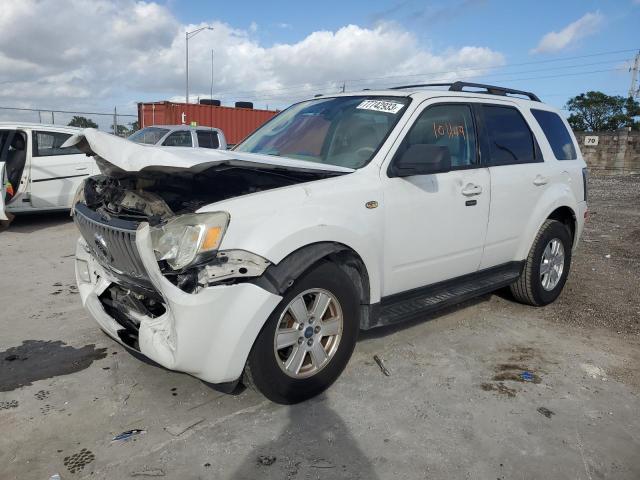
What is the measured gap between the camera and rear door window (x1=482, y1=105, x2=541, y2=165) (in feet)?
14.1

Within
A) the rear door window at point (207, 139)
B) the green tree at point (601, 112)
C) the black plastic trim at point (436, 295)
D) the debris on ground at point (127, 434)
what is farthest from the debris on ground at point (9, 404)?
the green tree at point (601, 112)

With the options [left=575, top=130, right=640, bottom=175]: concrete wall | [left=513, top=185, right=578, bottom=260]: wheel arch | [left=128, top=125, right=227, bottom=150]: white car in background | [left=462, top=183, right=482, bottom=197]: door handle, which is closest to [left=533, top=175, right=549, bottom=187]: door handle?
[left=513, top=185, right=578, bottom=260]: wheel arch

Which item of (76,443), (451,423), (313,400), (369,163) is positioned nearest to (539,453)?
(451,423)

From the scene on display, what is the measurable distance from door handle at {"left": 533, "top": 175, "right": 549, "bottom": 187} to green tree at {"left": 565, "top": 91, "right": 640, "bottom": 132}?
175 feet

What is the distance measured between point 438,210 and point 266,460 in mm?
2047

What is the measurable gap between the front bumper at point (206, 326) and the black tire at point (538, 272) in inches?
115

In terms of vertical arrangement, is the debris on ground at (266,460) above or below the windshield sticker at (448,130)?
below

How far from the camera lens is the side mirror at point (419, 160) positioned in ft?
10.9

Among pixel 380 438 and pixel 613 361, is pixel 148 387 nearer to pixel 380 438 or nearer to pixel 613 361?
pixel 380 438

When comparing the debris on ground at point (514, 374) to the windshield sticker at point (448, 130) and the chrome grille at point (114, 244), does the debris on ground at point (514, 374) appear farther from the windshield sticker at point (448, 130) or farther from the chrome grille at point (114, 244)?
the chrome grille at point (114, 244)

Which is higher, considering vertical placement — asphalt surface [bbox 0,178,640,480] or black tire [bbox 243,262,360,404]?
black tire [bbox 243,262,360,404]

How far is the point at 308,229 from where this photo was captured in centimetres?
290

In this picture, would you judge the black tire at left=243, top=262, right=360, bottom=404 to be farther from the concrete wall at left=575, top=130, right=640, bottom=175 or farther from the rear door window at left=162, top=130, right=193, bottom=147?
the concrete wall at left=575, top=130, right=640, bottom=175

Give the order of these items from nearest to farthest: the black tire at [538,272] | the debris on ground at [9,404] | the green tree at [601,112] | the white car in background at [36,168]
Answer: the debris on ground at [9,404]
the black tire at [538,272]
the white car in background at [36,168]
the green tree at [601,112]
